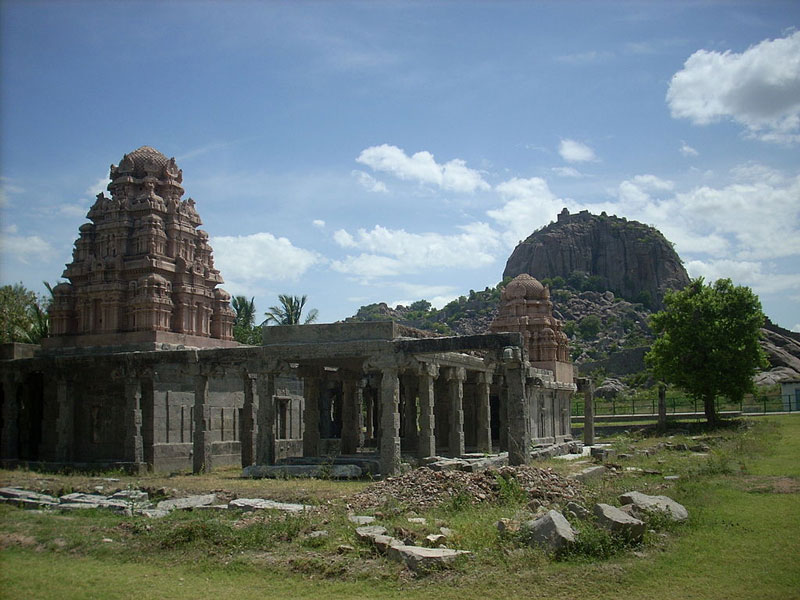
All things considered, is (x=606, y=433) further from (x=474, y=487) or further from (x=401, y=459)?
(x=474, y=487)

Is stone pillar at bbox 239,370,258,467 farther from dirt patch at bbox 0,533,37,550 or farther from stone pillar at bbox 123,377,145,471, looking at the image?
dirt patch at bbox 0,533,37,550

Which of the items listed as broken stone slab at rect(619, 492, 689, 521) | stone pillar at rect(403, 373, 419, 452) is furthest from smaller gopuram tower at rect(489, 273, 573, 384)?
broken stone slab at rect(619, 492, 689, 521)

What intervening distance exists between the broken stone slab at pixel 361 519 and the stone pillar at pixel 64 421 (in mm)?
16682

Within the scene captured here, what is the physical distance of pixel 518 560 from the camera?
32.4ft

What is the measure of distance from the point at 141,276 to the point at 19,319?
1509 centimetres

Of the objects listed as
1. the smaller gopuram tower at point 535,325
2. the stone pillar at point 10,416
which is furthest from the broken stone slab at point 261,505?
the smaller gopuram tower at point 535,325

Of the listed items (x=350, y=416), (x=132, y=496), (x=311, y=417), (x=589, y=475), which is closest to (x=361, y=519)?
(x=132, y=496)

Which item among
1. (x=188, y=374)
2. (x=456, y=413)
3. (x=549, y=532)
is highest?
(x=188, y=374)

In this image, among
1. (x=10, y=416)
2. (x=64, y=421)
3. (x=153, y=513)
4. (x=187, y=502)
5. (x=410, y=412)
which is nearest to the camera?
(x=153, y=513)

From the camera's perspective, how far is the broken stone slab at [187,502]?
→ 14.8 meters

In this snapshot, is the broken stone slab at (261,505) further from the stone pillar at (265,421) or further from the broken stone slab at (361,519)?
the stone pillar at (265,421)

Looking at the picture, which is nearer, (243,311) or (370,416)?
(370,416)

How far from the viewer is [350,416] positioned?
2784 cm

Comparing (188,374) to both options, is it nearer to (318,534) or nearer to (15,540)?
(15,540)
